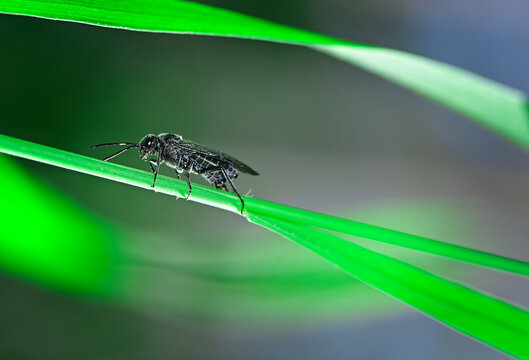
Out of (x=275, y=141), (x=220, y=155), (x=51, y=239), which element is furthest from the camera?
(x=275, y=141)

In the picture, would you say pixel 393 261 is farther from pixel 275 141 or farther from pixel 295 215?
pixel 275 141

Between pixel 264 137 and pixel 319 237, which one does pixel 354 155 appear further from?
pixel 319 237

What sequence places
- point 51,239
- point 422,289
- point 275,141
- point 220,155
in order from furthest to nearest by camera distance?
point 275,141 → point 51,239 → point 220,155 → point 422,289

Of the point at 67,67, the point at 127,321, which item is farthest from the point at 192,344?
the point at 67,67

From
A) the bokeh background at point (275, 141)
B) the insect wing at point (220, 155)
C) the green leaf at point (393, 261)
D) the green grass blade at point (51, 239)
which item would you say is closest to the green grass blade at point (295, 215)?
the green leaf at point (393, 261)

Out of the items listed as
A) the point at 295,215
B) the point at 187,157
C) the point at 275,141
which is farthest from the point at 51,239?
the point at 275,141

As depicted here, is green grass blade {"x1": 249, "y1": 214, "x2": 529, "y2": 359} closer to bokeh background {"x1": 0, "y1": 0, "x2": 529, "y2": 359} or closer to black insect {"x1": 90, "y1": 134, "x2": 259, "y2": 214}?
black insect {"x1": 90, "y1": 134, "x2": 259, "y2": 214}

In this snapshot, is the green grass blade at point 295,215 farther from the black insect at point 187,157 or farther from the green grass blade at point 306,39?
the black insect at point 187,157

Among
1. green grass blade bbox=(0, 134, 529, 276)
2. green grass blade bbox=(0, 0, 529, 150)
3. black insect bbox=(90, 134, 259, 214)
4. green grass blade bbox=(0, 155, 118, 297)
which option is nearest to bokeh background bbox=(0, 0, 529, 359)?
green grass blade bbox=(0, 155, 118, 297)
